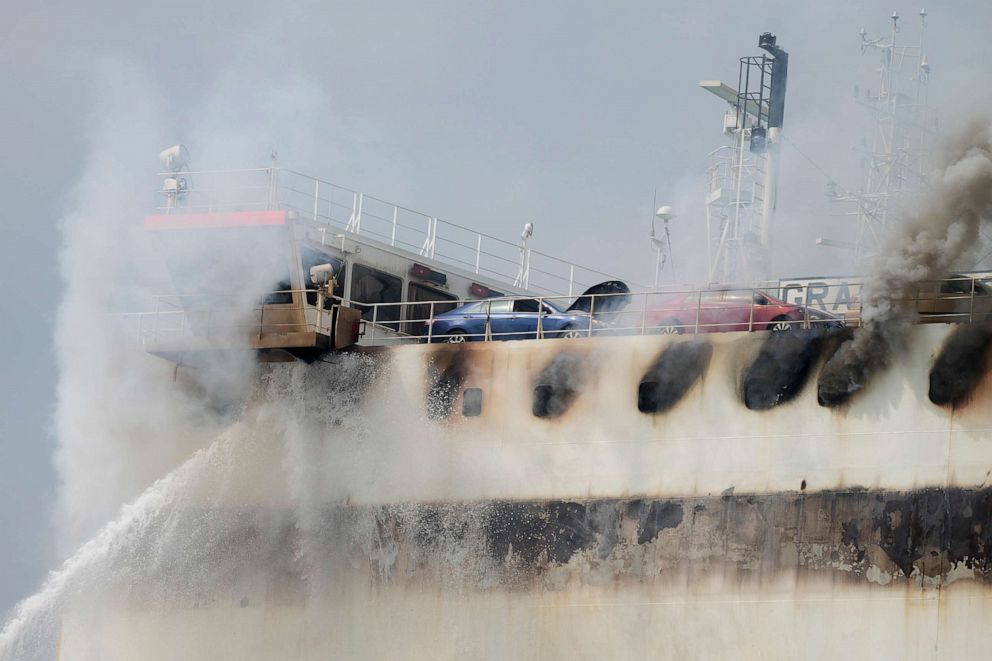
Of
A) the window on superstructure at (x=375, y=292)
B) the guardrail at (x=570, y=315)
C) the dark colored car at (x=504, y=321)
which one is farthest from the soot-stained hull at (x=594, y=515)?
the window on superstructure at (x=375, y=292)

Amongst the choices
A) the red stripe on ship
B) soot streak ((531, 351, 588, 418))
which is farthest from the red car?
the red stripe on ship

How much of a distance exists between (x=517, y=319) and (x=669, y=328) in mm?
3299

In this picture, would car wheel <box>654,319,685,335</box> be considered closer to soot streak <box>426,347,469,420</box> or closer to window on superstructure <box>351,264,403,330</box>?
soot streak <box>426,347,469,420</box>

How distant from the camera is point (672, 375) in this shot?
2491 cm

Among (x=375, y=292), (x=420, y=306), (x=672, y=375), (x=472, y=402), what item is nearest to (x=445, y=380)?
(x=472, y=402)

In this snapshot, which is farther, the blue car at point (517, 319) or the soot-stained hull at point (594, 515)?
the blue car at point (517, 319)

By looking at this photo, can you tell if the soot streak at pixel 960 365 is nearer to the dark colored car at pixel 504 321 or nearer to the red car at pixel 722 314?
the red car at pixel 722 314

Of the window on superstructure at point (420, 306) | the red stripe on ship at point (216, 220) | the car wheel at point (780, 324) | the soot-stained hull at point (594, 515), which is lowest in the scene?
the soot-stained hull at point (594, 515)

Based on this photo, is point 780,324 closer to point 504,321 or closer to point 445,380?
point 504,321

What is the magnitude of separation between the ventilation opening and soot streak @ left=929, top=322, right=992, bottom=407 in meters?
7.63

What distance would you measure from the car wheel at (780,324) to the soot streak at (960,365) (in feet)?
9.71

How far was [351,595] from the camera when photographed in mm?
26531

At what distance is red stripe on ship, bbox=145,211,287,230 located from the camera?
2909cm

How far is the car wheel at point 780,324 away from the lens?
2552 centimetres
